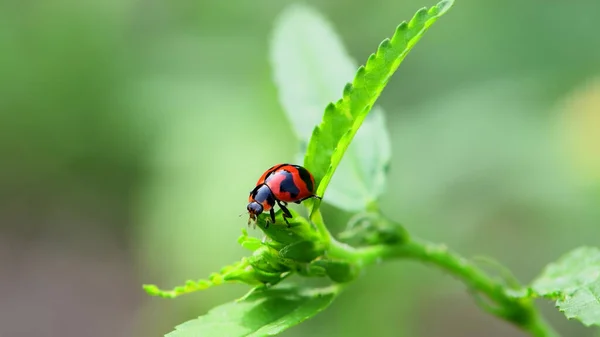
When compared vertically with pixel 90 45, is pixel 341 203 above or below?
below

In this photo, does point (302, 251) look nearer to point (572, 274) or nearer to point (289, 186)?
point (289, 186)

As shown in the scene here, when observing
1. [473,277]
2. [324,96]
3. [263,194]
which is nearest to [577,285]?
[473,277]

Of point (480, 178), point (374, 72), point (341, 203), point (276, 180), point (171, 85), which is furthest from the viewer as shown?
point (171, 85)

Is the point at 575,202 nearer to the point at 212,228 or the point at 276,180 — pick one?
the point at 212,228

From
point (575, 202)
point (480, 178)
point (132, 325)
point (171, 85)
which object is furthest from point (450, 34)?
point (132, 325)

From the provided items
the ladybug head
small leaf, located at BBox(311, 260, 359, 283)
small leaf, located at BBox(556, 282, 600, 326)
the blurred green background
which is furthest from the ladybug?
the blurred green background

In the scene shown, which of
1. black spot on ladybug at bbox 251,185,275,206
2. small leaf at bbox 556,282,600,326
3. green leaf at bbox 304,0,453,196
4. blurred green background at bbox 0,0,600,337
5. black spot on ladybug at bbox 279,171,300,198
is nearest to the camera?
small leaf at bbox 556,282,600,326

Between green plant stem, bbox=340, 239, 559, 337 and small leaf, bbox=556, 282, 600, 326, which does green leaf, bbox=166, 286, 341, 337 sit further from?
small leaf, bbox=556, 282, 600, 326

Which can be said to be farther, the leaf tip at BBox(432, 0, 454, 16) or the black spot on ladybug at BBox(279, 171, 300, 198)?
the black spot on ladybug at BBox(279, 171, 300, 198)
